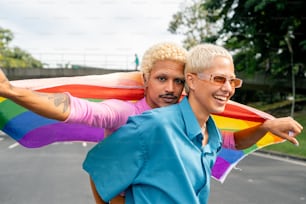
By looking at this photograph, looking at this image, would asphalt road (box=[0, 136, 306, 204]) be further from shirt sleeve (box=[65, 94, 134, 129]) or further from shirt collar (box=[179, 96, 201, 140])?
shirt collar (box=[179, 96, 201, 140])

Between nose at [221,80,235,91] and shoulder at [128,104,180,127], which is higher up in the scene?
nose at [221,80,235,91]

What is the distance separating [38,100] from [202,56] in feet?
1.89

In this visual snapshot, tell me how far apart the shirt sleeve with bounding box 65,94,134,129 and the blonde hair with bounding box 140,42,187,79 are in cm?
19

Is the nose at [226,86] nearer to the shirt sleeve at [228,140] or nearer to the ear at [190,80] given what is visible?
the ear at [190,80]

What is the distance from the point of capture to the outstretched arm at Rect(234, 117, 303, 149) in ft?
5.95

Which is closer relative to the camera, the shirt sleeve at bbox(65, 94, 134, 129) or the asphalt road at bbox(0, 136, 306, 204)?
the shirt sleeve at bbox(65, 94, 134, 129)

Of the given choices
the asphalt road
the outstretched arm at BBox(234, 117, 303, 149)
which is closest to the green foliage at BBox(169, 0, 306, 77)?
the asphalt road

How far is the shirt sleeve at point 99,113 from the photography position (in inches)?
52.9

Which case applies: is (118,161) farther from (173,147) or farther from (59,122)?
(59,122)

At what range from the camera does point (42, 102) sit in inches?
48.7

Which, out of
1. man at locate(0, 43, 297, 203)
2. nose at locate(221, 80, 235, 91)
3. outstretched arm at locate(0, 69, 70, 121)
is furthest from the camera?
nose at locate(221, 80, 235, 91)

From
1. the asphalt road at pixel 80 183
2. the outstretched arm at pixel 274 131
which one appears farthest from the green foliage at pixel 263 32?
the outstretched arm at pixel 274 131

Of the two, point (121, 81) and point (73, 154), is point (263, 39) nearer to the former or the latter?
point (73, 154)

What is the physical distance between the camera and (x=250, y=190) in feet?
23.7
